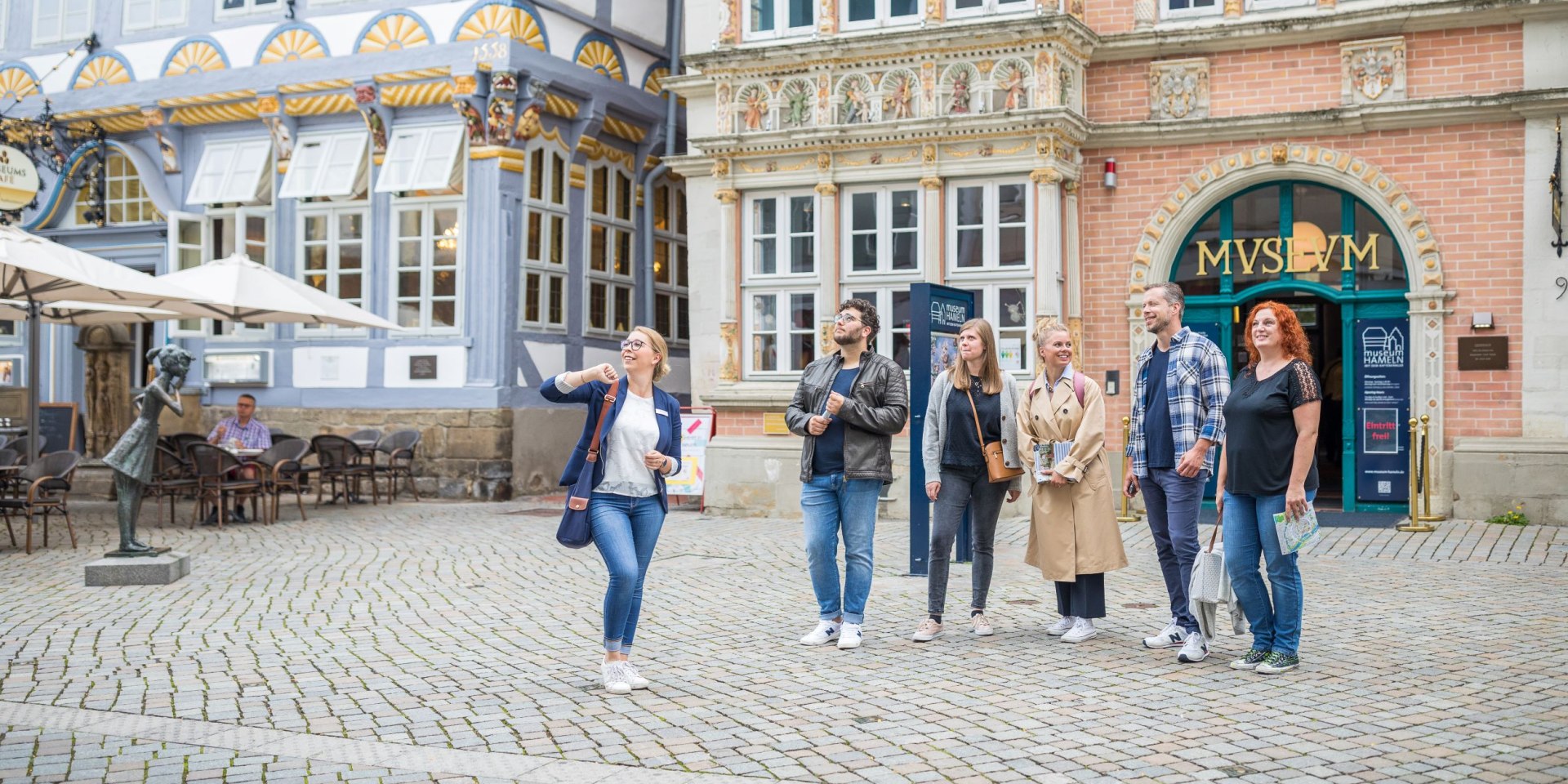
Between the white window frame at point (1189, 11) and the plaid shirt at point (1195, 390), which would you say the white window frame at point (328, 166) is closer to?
the white window frame at point (1189, 11)

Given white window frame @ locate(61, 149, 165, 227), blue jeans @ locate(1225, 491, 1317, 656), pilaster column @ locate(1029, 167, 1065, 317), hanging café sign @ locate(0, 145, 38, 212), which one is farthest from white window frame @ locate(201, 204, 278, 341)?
blue jeans @ locate(1225, 491, 1317, 656)

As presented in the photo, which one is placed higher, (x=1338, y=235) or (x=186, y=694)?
(x=1338, y=235)

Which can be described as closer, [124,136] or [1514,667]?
[1514,667]

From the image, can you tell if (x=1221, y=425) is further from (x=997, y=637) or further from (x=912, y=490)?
(x=912, y=490)

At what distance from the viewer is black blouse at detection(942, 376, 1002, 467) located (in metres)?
7.40

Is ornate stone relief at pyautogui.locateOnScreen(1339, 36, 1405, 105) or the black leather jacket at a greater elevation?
ornate stone relief at pyautogui.locateOnScreen(1339, 36, 1405, 105)

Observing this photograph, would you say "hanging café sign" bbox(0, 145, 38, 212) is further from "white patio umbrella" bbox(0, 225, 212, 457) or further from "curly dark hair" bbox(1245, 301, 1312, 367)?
"curly dark hair" bbox(1245, 301, 1312, 367)

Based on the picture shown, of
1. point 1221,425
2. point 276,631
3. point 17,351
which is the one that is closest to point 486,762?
point 276,631

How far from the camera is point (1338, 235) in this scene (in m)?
13.8

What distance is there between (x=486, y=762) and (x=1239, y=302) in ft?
36.3

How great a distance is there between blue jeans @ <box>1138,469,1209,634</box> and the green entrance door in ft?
24.4

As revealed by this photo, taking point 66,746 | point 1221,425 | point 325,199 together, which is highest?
point 325,199

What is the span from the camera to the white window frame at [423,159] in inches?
666

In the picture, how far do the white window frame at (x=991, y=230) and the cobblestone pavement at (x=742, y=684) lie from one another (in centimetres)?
474
